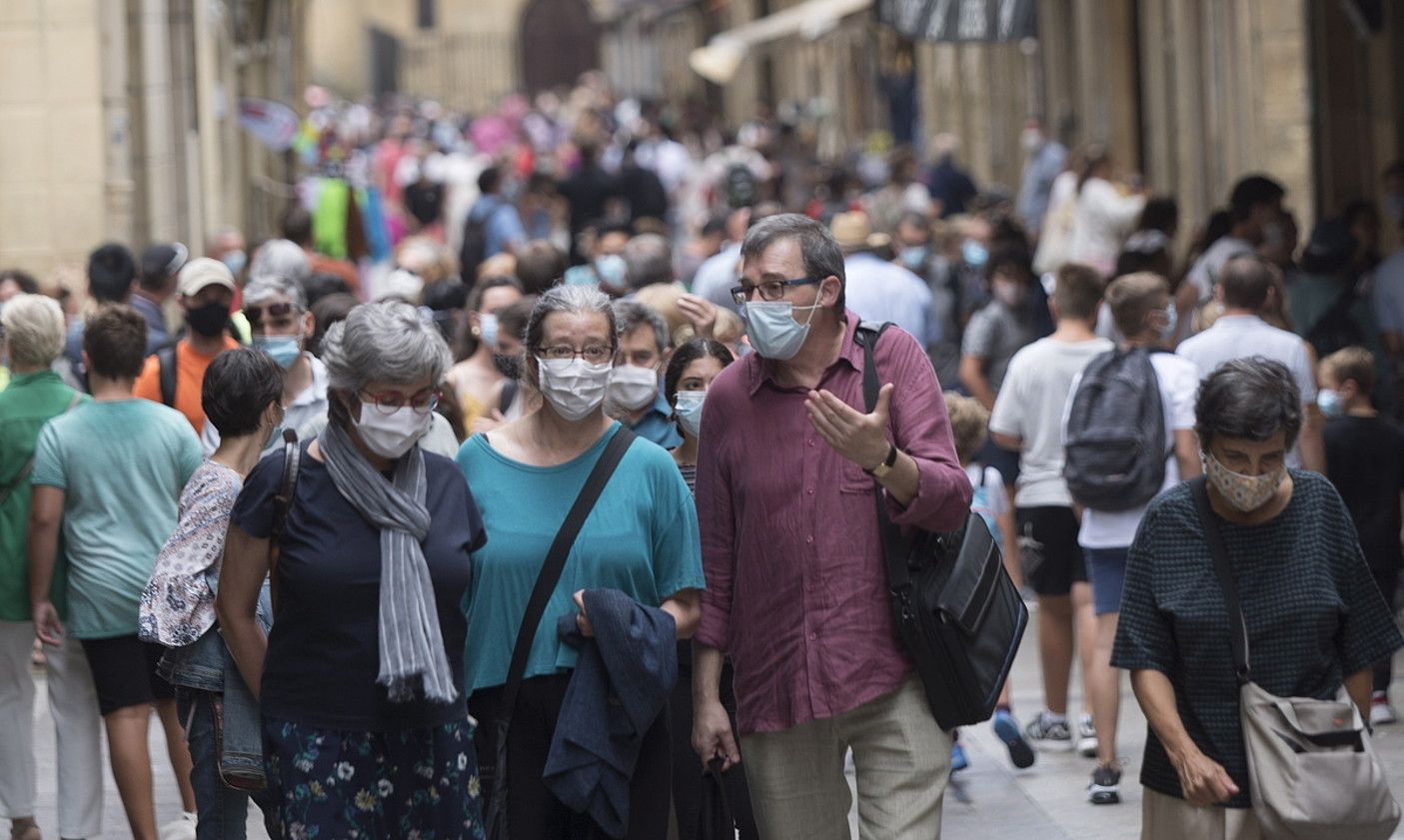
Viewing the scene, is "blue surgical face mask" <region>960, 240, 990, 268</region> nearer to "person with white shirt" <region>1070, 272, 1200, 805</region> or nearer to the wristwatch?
"person with white shirt" <region>1070, 272, 1200, 805</region>

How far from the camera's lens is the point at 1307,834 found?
485 cm

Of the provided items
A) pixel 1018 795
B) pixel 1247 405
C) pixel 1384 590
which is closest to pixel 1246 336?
Answer: pixel 1384 590

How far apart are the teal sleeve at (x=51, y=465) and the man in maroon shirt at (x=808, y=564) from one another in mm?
2652

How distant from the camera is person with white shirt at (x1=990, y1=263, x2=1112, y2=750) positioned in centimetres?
858

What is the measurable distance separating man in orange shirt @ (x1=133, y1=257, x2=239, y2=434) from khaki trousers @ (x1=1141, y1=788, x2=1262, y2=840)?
399 cm

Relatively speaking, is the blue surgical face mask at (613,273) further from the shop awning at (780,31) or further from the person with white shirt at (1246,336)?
the shop awning at (780,31)

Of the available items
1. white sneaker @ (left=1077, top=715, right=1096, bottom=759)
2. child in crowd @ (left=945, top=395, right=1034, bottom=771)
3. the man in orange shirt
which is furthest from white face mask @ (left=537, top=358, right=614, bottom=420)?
white sneaker @ (left=1077, top=715, right=1096, bottom=759)

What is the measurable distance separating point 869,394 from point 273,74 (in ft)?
78.6

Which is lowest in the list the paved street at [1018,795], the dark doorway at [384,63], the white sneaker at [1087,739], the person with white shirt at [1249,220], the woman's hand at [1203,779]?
the paved street at [1018,795]

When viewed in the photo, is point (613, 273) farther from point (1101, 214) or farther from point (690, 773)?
point (690, 773)

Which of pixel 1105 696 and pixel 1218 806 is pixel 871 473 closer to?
pixel 1218 806

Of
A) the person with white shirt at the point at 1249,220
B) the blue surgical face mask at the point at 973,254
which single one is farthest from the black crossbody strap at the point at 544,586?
the blue surgical face mask at the point at 973,254

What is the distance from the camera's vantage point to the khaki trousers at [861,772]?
5.04 meters

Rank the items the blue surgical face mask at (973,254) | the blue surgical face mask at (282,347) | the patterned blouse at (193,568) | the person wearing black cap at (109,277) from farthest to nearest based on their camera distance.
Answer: the blue surgical face mask at (973,254)
the person wearing black cap at (109,277)
the blue surgical face mask at (282,347)
the patterned blouse at (193,568)
